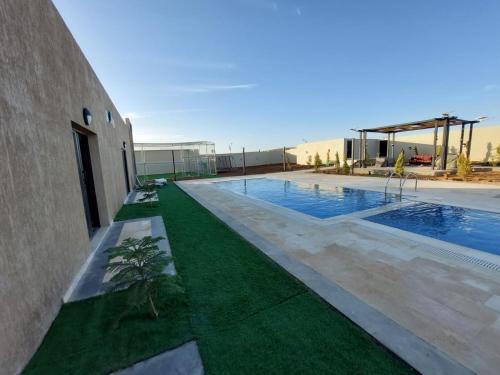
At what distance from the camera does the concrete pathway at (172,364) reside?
155 cm

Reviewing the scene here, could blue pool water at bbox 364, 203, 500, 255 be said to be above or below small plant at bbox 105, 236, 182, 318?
below

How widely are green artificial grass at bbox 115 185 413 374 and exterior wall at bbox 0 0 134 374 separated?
130 centimetres

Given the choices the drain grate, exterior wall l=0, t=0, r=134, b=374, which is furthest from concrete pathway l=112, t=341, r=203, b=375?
the drain grate

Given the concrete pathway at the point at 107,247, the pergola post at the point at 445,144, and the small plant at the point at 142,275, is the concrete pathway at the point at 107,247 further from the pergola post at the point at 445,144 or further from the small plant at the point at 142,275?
the pergola post at the point at 445,144

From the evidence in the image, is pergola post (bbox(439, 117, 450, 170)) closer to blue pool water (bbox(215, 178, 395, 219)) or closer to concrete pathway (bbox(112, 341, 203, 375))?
blue pool water (bbox(215, 178, 395, 219))

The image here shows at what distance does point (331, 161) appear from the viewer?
23.6m

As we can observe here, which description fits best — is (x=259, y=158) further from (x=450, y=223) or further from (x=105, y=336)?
(x=105, y=336)

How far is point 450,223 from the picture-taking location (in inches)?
205

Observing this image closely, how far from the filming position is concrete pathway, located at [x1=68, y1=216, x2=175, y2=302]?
8.78 feet

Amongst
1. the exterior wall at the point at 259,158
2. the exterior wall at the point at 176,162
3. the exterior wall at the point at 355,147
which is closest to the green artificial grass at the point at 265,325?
the exterior wall at the point at 176,162

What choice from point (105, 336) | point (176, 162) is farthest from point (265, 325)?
point (176, 162)

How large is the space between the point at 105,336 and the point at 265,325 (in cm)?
144

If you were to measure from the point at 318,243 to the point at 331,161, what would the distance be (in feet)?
70.8

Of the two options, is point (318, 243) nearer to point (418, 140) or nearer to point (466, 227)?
point (466, 227)
